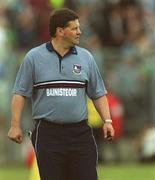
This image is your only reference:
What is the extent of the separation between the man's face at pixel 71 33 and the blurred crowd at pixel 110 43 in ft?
27.6

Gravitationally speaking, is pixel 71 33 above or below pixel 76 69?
above

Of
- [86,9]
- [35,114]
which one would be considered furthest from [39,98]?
[86,9]

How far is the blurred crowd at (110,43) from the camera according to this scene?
17.6m

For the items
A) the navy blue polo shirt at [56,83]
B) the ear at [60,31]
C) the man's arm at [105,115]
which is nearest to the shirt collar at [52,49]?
the navy blue polo shirt at [56,83]

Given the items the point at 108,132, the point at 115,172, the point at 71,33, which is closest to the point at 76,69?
the point at 71,33

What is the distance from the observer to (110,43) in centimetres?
1844

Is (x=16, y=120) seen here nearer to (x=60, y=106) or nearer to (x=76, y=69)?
(x=60, y=106)

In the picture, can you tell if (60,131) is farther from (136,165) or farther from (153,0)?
(153,0)

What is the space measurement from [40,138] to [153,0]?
35.0 feet

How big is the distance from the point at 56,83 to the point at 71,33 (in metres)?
0.54

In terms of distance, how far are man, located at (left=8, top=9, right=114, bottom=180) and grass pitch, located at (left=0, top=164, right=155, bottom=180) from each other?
237 inches

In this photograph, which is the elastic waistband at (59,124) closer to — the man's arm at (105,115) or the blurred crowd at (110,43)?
the man's arm at (105,115)

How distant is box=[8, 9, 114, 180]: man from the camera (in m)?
8.83

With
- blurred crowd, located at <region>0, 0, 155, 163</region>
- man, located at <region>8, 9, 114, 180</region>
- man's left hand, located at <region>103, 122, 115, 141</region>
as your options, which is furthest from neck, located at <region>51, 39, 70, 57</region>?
blurred crowd, located at <region>0, 0, 155, 163</region>
